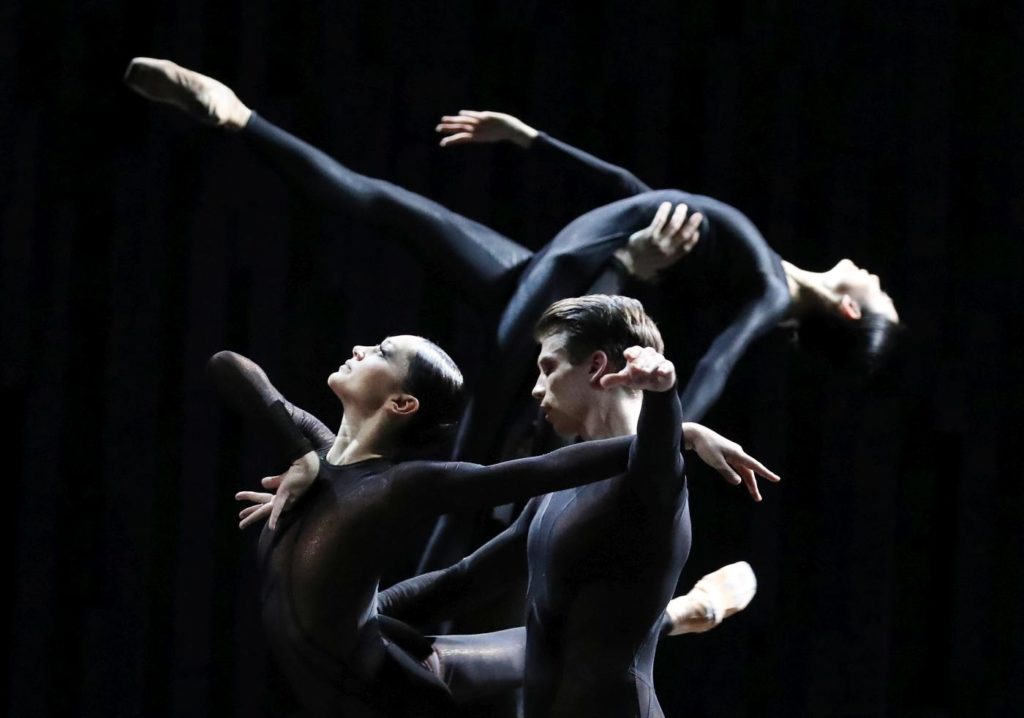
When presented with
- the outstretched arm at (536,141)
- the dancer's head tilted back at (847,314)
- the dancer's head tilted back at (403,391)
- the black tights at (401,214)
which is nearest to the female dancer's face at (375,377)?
the dancer's head tilted back at (403,391)

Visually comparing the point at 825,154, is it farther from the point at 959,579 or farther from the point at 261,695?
the point at 261,695

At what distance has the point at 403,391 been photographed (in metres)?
2.00

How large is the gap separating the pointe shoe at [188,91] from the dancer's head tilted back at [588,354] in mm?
1233

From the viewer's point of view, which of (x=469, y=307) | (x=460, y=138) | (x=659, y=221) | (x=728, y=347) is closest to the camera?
(x=728, y=347)

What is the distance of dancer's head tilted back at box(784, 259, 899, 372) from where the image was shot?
3.17 metres

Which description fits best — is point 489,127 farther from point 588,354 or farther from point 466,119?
point 588,354

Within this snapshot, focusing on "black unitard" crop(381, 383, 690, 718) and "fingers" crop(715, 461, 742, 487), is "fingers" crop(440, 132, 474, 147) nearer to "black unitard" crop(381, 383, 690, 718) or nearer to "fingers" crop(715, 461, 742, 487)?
"black unitard" crop(381, 383, 690, 718)

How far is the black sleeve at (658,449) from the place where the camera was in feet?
5.57

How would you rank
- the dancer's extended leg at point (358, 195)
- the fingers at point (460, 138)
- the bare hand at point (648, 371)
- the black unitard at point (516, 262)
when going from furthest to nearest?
the fingers at point (460, 138), the dancer's extended leg at point (358, 195), the black unitard at point (516, 262), the bare hand at point (648, 371)

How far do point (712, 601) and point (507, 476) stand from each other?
530mm

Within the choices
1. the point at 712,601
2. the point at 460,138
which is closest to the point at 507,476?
the point at 712,601

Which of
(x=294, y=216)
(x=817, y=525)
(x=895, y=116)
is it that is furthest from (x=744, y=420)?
(x=294, y=216)

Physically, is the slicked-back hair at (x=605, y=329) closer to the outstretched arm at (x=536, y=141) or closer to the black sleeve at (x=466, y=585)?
the black sleeve at (x=466, y=585)

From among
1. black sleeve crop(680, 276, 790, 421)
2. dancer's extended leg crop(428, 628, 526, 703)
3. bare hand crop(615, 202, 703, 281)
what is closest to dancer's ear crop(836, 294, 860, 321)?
black sleeve crop(680, 276, 790, 421)
